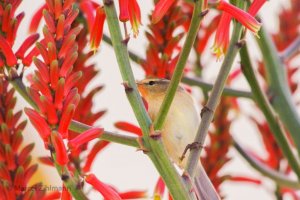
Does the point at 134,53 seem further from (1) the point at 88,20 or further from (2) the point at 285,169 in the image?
(2) the point at 285,169

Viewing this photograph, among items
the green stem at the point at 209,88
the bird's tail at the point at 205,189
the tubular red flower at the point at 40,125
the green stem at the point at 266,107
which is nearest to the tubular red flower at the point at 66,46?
the tubular red flower at the point at 40,125

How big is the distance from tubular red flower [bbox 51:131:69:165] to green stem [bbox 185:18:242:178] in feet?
0.86

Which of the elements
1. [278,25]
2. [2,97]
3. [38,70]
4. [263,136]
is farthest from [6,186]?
[278,25]

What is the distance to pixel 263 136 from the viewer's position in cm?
254

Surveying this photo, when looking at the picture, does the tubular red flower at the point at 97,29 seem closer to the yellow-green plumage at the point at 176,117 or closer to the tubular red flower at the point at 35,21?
the yellow-green plumage at the point at 176,117

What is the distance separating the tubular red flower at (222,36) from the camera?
1.69 meters

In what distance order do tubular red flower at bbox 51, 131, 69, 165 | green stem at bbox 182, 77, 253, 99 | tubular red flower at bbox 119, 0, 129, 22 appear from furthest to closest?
1. green stem at bbox 182, 77, 253, 99
2. tubular red flower at bbox 119, 0, 129, 22
3. tubular red flower at bbox 51, 131, 69, 165

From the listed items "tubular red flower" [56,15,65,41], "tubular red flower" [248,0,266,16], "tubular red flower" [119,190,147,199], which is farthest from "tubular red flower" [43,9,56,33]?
"tubular red flower" [119,190,147,199]

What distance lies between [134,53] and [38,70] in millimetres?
677

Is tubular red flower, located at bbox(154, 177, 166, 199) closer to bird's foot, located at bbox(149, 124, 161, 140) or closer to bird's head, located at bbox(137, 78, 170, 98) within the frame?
bird's head, located at bbox(137, 78, 170, 98)

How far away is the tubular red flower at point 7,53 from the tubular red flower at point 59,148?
247mm

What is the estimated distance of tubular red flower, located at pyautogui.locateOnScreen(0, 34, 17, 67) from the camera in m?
1.54

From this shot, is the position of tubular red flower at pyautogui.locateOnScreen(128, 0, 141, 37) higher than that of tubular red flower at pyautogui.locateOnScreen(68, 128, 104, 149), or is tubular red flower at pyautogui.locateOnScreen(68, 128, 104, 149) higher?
tubular red flower at pyautogui.locateOnScreen(128, 0, 141, 37)

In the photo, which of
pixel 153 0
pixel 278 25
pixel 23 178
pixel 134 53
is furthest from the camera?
pixel 278 25
